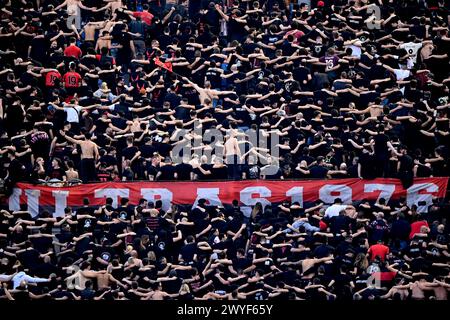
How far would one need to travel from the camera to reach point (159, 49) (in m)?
40.7

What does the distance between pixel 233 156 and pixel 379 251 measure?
4369 mm

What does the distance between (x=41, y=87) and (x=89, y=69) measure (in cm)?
134

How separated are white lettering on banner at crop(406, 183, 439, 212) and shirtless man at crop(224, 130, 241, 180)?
4.03m

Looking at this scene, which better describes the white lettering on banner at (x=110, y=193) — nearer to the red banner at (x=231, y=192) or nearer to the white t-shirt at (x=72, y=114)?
the red banner at (x=231, y=192)

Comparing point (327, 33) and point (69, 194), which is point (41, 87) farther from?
point (327, 33)

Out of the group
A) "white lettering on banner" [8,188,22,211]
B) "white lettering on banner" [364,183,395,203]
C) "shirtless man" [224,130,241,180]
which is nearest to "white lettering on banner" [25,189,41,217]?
"white lettering on banner" [8,188,22,211]

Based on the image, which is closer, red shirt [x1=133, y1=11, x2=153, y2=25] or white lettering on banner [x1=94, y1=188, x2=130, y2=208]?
white lettering on banner [x1=94, y1=188, x2=130, y2=208]

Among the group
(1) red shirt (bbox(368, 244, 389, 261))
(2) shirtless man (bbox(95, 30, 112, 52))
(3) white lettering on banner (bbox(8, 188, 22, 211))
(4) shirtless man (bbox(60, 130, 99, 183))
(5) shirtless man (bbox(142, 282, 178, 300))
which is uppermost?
(2) shirtless man (bbox(95, 30, 112, 52))

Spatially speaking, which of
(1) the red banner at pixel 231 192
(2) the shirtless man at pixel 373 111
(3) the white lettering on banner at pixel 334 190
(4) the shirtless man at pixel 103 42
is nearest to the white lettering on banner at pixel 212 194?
(1) the red banner at pixel 231 192

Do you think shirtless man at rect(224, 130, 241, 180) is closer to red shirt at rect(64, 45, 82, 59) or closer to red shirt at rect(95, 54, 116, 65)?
red shirt at rect(95, 54, 116, 65)

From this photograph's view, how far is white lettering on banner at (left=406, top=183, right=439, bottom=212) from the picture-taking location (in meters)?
37.2

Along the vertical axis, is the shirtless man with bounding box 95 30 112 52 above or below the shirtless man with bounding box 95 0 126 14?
below

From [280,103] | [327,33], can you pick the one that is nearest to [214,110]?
[280,103]

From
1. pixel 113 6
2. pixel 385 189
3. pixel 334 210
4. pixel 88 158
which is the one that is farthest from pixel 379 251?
pixel 113 6
